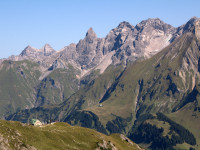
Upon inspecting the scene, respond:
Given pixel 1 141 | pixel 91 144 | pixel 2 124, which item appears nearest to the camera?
pixel 1 141

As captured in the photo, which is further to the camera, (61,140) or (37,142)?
(61,140)

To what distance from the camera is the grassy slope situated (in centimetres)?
14938

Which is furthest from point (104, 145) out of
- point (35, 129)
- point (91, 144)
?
point (35, 129)

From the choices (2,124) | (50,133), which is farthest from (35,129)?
(2,124)

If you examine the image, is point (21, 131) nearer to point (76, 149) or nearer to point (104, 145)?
point (76, 149)

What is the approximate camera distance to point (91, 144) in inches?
7431

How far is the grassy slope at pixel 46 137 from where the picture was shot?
149 metres

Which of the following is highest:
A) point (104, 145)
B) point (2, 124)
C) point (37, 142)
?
point (2, 124)

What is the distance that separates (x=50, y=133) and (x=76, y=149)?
14734 mm

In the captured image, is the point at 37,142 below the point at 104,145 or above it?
above

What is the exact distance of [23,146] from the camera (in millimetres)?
147625

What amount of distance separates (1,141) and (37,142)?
2057 cm

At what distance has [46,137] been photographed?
168750 mm

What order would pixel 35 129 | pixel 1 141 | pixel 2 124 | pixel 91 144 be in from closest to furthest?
pixel 1 141 < pixel 2 124 < pixel 35 129 < pixel 91 144
